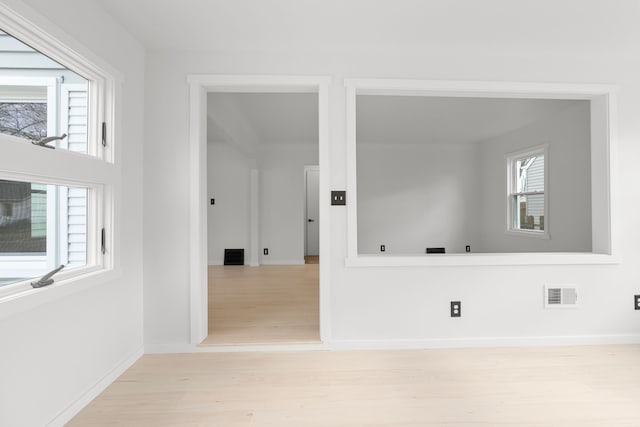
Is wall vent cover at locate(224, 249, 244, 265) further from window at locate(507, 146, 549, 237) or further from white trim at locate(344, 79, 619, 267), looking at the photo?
window at locate(507, 146, 549, 237)

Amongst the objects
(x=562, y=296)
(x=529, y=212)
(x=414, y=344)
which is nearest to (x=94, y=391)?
(x=414, y=344)

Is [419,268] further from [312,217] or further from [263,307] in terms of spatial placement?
[312,217]

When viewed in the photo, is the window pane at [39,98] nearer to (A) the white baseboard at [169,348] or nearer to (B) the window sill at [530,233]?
(A) the white baseboard at [169,348]

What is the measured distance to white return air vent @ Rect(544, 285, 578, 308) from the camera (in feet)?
8.77

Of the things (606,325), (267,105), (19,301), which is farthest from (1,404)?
(606,325)

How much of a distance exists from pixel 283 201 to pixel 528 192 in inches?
171

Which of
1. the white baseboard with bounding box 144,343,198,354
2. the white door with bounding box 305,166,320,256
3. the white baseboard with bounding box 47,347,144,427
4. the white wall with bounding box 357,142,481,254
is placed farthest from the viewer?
the white door with bounding box 305,166,320,256

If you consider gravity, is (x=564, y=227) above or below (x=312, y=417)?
above

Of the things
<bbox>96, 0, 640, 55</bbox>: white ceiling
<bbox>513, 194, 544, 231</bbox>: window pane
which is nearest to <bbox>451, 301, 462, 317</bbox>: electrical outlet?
<bbox>96, 0, 640, 55</bbox>: white ceiling

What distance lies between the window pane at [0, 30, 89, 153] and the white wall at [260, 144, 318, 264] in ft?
15.3

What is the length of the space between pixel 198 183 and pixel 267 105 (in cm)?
197

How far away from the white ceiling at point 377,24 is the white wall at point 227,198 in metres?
4.08

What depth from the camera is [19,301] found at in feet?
4.79

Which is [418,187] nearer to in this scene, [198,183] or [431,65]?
[431,65]
